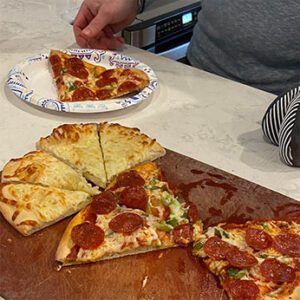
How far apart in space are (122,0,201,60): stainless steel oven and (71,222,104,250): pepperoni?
1.37 meters

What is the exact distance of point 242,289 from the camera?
1.16 meters

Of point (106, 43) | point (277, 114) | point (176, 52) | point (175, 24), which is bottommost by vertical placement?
point (176, 52)

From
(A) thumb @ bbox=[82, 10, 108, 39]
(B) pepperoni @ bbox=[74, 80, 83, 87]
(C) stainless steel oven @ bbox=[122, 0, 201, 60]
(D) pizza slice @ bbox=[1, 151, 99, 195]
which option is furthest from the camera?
(C) stainless steel oven @ bbox=[122, 0, 201, 60]

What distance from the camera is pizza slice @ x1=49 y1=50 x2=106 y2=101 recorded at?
1.69m

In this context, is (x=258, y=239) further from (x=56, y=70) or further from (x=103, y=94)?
(x=56, y=70)

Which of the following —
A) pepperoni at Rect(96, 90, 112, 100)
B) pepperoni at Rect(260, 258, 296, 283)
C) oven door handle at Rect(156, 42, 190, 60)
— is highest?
pepperoni at Rect(260, 258, 296, 283)

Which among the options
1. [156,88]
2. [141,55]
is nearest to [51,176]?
[156,88]

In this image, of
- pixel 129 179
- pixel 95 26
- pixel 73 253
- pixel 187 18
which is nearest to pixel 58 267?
pixel 73 253

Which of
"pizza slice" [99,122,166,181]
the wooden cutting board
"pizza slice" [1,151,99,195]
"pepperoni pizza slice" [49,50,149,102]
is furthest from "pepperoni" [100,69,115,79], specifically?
the wooden cutting board

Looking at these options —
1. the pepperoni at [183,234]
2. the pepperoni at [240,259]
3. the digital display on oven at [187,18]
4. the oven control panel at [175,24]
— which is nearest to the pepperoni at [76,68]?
the pepperoni at [183,234]

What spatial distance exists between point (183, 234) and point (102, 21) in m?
0.85

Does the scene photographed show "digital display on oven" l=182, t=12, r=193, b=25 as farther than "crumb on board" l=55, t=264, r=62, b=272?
Yes

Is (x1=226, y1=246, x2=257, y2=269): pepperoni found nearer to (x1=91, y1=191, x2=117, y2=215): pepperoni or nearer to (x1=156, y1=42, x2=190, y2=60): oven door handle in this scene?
(x1=91, y1=191, x2=117, y2=215): pepperoni

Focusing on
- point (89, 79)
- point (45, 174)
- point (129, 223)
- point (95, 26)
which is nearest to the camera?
point (129, 223)
